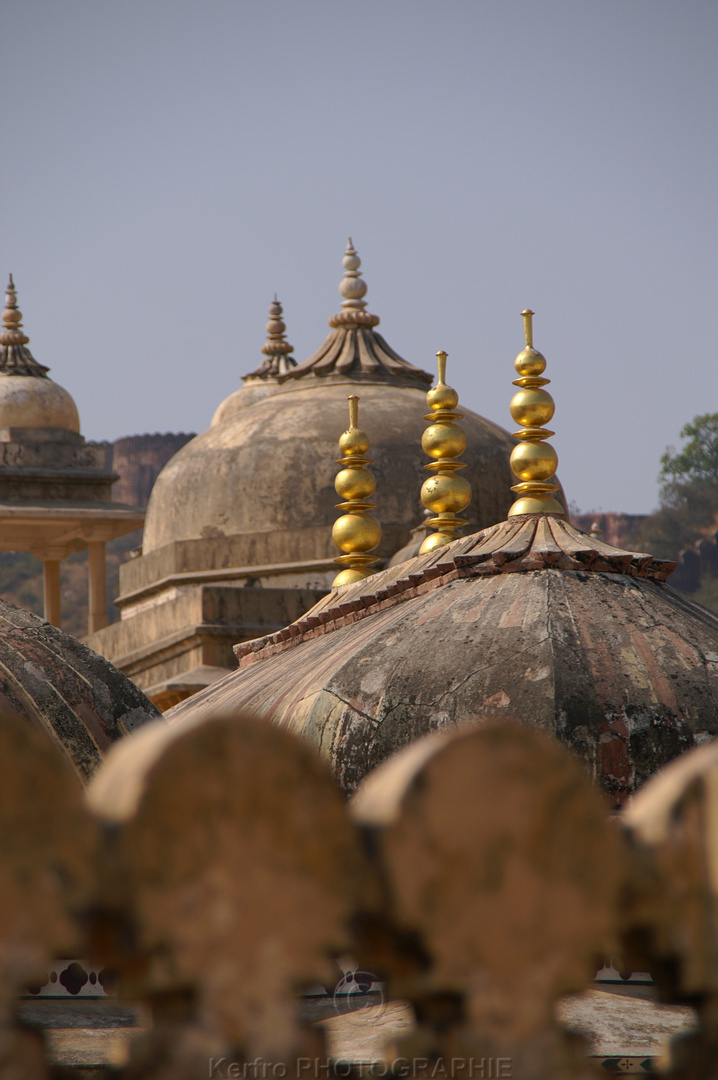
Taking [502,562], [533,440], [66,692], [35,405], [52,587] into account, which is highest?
[35,405]

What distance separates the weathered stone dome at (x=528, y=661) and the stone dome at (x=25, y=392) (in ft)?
34.2

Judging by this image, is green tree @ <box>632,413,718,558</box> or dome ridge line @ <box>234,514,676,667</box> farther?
green tree @ <box>632,413,718,558</box>

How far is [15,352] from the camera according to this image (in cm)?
1858

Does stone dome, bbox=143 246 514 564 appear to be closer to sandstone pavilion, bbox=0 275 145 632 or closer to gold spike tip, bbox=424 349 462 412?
sandstone pavilion, bbox=0 275 145 632

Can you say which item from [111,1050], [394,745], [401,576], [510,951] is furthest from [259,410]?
[510,951]

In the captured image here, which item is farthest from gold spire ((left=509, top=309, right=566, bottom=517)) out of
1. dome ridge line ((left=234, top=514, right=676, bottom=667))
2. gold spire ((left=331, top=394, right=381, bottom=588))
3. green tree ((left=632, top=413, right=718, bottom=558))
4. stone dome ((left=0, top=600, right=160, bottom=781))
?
green tree ((left=632, top=413, right=718, bottom=558))

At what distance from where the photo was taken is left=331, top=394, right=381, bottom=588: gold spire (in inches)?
416

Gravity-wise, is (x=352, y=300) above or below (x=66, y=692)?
above

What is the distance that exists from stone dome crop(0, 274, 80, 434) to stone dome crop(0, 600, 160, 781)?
1208 cm

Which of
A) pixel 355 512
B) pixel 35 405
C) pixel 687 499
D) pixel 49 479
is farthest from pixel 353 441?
pixel 687 499

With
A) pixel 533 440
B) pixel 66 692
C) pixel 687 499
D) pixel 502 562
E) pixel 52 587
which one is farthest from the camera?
pixel 687 499

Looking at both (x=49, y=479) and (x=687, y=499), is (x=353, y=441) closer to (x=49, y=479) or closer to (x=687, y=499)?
(x=49, y=479)

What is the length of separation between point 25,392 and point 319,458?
4466 millimetres

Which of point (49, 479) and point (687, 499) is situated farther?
point (687, 499)
